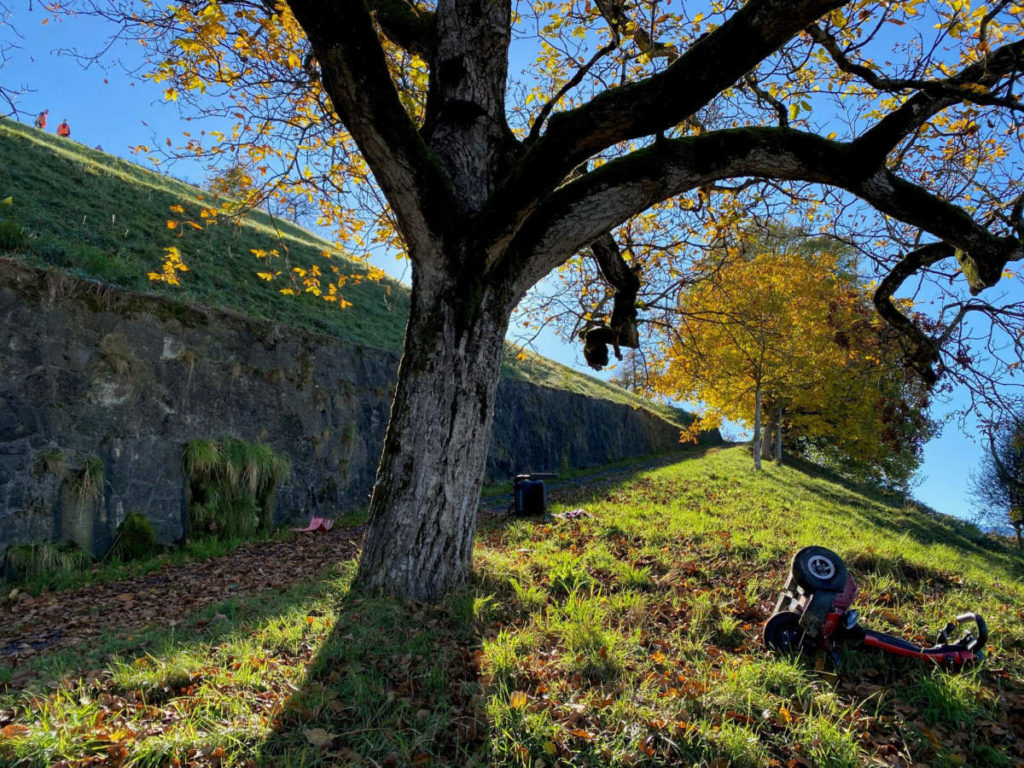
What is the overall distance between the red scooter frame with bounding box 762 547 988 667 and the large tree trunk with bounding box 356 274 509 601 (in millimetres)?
2740

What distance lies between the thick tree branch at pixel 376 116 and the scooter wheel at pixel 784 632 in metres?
4.13

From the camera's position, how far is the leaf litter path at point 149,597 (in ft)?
16.2

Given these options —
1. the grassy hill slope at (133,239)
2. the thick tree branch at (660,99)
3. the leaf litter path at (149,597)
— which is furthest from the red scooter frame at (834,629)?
the grassy hill slope at (133,239)

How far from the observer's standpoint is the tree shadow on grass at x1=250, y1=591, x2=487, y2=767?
266 centimetres

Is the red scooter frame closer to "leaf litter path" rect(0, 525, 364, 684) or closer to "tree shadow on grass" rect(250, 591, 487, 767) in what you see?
"tree shadow on grass" rect(250, 591, 487, 767)

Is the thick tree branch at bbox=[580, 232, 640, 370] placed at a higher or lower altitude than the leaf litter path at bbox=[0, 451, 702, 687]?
higher

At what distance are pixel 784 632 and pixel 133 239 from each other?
537 inches

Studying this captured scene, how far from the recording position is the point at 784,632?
3865 mm

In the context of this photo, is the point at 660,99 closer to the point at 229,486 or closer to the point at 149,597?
the point at 149,597

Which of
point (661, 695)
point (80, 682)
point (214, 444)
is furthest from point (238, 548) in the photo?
point (661, 695)

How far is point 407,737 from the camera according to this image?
2.82m

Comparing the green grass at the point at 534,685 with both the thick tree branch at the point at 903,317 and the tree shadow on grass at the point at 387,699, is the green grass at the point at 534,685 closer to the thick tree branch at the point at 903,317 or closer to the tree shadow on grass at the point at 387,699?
the tree shadow on grass at the point at 387,699

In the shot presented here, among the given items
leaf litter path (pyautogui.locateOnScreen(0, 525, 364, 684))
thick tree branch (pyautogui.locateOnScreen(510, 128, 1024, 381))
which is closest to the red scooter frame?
thick tree branch (pyautogui.locateOnScreen(510, 128, 1024, 381))

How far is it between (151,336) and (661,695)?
9.28 m
